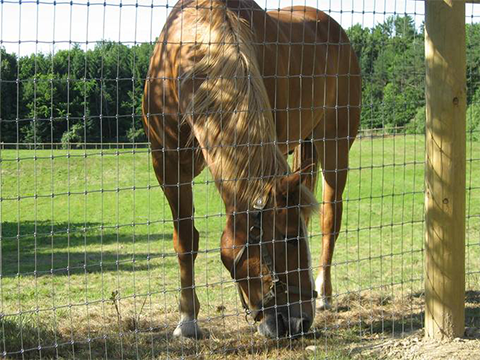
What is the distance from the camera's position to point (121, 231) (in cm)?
1215

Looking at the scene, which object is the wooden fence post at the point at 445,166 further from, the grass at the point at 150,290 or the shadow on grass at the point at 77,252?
the shadow on grass at the point at 77,252

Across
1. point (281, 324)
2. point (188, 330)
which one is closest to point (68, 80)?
point (281, 324)

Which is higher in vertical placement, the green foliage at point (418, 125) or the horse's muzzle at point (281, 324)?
the green foliage at point (418, 125)

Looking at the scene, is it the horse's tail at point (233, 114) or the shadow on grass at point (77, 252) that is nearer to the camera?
the horse's tail at point (233, 114)

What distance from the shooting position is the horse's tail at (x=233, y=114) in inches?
131

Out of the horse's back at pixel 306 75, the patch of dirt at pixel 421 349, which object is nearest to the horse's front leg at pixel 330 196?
the horse's back at pixel 306 75

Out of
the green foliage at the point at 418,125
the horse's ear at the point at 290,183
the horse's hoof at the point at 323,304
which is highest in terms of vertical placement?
the green foliage at the point at 418,125

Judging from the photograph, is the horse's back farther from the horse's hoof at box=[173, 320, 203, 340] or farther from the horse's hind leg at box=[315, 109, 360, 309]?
the horse's hoof at box=[173, 320, 203, 340]

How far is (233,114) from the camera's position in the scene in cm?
338

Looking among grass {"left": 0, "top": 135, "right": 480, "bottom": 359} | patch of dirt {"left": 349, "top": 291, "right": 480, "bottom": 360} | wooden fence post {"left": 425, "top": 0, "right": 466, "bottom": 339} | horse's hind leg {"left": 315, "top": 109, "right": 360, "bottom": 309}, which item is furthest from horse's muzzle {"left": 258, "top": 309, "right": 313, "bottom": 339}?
horse's hind leg {"left": 315, "top": 109, "right": 360, "bottom": 309}

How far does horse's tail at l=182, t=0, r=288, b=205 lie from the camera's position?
3332mm

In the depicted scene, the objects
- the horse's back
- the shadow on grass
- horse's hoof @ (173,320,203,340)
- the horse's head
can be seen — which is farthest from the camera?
the shadow on grass

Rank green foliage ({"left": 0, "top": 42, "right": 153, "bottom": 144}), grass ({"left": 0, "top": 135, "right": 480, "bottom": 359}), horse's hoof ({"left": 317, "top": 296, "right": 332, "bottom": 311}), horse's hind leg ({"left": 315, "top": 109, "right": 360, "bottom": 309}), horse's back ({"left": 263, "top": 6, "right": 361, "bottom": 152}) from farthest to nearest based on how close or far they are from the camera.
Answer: horse's hind leg ({"left": 315, "top": 109, "right": 360, "bottom": 309}), horse's hoof ({"left": 317, "top": 296, "right": 332, "bottom": 311}), horse's back ({"left": 263, "top": 6, "right": 361, "bottom": 152}), grass ({"left": 0, "top": 135, "right": 480, "bottom": 359}), green foliage ({"left": 0, "top": 42, "right": 153, "bottom": 144})

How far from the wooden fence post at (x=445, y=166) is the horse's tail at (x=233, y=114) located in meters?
0.88
